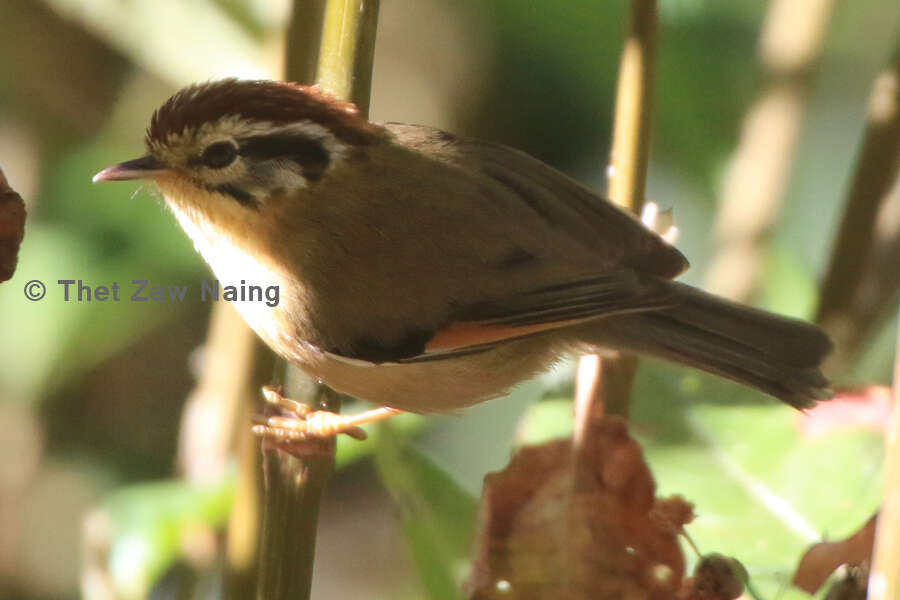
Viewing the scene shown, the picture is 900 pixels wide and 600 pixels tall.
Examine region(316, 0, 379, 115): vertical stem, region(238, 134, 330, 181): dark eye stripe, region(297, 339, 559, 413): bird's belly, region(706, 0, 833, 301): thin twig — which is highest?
region(706, 0, 833, 301): thin twig

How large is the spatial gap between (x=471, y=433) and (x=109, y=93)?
5.02 feet

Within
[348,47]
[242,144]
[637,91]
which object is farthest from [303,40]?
[637,91]

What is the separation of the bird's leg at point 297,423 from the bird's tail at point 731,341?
53 centimetres

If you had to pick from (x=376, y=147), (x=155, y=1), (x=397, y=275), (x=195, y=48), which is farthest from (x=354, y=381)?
(x=155, y=1)

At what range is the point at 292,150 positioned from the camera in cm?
214

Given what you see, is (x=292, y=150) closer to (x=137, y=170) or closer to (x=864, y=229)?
(x=137, y=170)

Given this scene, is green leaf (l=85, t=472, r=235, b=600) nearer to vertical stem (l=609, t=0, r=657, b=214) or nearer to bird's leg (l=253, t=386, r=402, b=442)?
bird's leg (l=253, t=386, r=402, b=442)

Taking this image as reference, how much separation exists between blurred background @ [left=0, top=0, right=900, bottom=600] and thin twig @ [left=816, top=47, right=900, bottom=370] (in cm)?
14

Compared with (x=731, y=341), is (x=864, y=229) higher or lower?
higher

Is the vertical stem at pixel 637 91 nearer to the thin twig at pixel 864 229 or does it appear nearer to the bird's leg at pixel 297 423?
the bird's leg at pixel 297 423

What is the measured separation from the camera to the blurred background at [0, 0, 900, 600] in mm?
2217

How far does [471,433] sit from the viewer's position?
A: 364cm

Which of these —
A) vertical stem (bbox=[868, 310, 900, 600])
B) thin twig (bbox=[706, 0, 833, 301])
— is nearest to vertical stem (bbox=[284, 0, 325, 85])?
vertical stem (bbox=[868, 310, 900, 600])

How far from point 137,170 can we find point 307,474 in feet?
2.35
